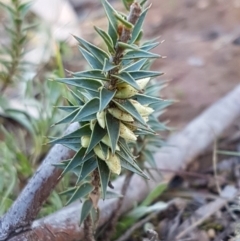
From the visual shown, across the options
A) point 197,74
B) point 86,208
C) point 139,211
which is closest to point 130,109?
point 86,208

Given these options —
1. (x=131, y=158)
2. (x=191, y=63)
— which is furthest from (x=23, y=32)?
(x=191, y=63)

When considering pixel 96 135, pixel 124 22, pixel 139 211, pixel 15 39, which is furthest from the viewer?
pixel 15 39

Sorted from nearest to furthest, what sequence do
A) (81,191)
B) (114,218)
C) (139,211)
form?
(81,191) < (114,218) < (139,211)

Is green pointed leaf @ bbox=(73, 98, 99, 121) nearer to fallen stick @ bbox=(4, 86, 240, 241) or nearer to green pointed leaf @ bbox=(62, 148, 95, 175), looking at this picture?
green pointed leaf @ bbox=(62, 148, 95, 175)

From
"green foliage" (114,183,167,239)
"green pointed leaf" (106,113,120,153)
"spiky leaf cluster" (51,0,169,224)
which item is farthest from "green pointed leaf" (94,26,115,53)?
"green foliage" (114,183,167,239)

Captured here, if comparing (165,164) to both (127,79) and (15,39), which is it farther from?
(127,79)

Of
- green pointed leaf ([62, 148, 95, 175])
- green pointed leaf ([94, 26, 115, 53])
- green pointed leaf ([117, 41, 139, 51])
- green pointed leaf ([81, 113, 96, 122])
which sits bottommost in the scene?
green pointed leaf ([62, 148, 95, 175])

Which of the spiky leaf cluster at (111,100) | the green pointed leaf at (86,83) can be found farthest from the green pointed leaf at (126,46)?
the green pointed leaf at (86,83)
